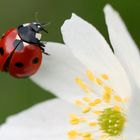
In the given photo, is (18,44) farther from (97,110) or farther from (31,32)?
(97,110)

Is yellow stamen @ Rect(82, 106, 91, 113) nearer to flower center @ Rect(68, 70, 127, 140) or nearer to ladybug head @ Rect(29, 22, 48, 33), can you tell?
flower center @ Rect(68, 70, 127, 140)

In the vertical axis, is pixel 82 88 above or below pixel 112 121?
above

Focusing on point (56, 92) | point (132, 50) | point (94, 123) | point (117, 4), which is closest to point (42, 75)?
point (56, 92)

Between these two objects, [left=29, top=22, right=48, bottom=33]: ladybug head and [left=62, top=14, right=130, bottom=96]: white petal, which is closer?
[left=62, top=14, right=130, bottom=96]: white petal

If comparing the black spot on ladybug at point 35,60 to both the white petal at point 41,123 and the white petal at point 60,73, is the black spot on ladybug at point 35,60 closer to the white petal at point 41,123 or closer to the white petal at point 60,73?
the white petal at point 60,73

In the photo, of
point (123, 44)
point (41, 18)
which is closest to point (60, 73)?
point (123, 44)

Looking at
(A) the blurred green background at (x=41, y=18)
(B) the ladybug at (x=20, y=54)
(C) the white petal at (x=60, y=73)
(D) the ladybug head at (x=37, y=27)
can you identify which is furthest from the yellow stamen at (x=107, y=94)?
(A) the blurred green background at (x=41, y=18)

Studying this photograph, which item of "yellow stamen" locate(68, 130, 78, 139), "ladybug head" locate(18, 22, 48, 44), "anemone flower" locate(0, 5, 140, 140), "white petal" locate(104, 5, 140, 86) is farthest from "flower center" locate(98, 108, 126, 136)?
"ladybug head" locate(18, 22, 48, 44)

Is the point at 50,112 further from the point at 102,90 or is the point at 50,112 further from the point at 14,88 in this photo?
the point at 14,88
